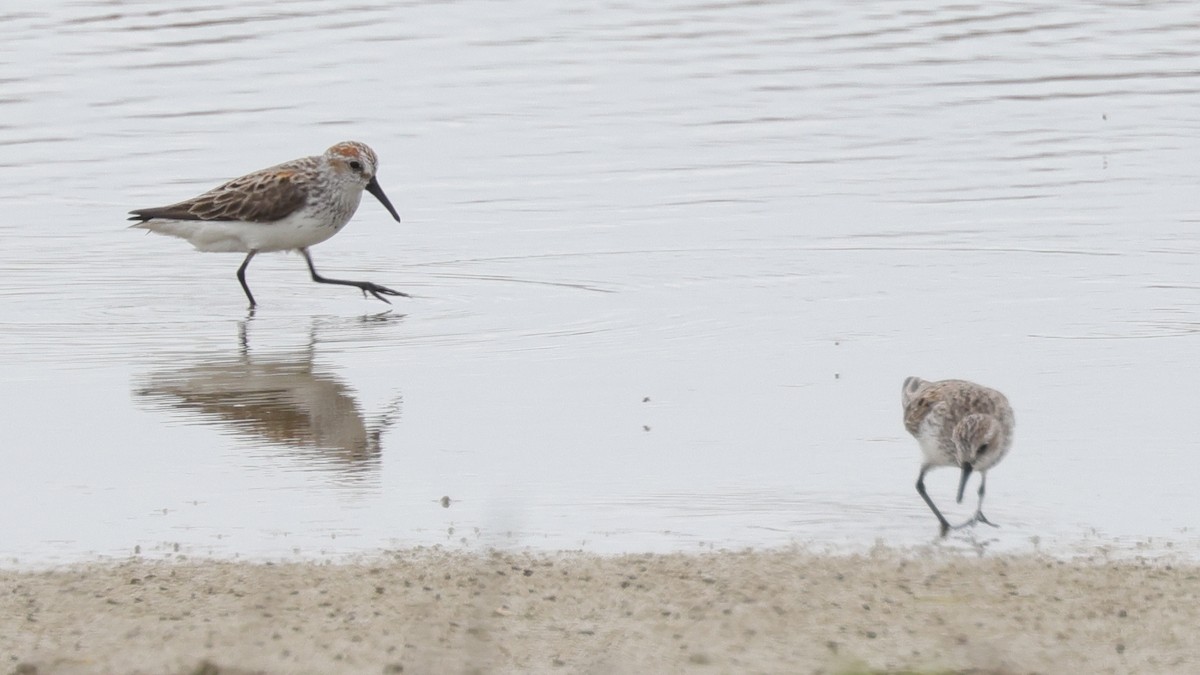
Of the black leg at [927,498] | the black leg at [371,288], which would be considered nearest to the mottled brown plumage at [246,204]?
the black leg at [371,288]

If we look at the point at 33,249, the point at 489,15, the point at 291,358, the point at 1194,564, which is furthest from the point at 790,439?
the point at 489,15

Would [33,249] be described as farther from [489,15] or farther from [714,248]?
[489,15]

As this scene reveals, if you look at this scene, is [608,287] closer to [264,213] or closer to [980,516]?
[264,213]

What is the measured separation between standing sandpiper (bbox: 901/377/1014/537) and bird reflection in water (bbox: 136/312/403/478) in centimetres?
233

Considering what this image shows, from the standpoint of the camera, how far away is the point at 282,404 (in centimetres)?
997

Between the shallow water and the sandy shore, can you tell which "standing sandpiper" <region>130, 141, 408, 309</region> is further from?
the sandy shore

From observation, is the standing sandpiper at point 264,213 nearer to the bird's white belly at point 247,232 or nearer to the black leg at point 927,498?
the bird's white belly at point 247,232

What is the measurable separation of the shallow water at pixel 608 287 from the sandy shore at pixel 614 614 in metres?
0.36

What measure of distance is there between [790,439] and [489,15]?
17192 mm

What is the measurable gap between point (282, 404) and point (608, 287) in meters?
3.28

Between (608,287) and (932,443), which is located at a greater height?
(608,287)

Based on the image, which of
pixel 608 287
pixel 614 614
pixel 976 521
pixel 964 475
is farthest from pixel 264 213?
pixel 614 614

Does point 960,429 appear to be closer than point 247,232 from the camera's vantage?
Yes

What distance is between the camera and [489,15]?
25.5 meters
